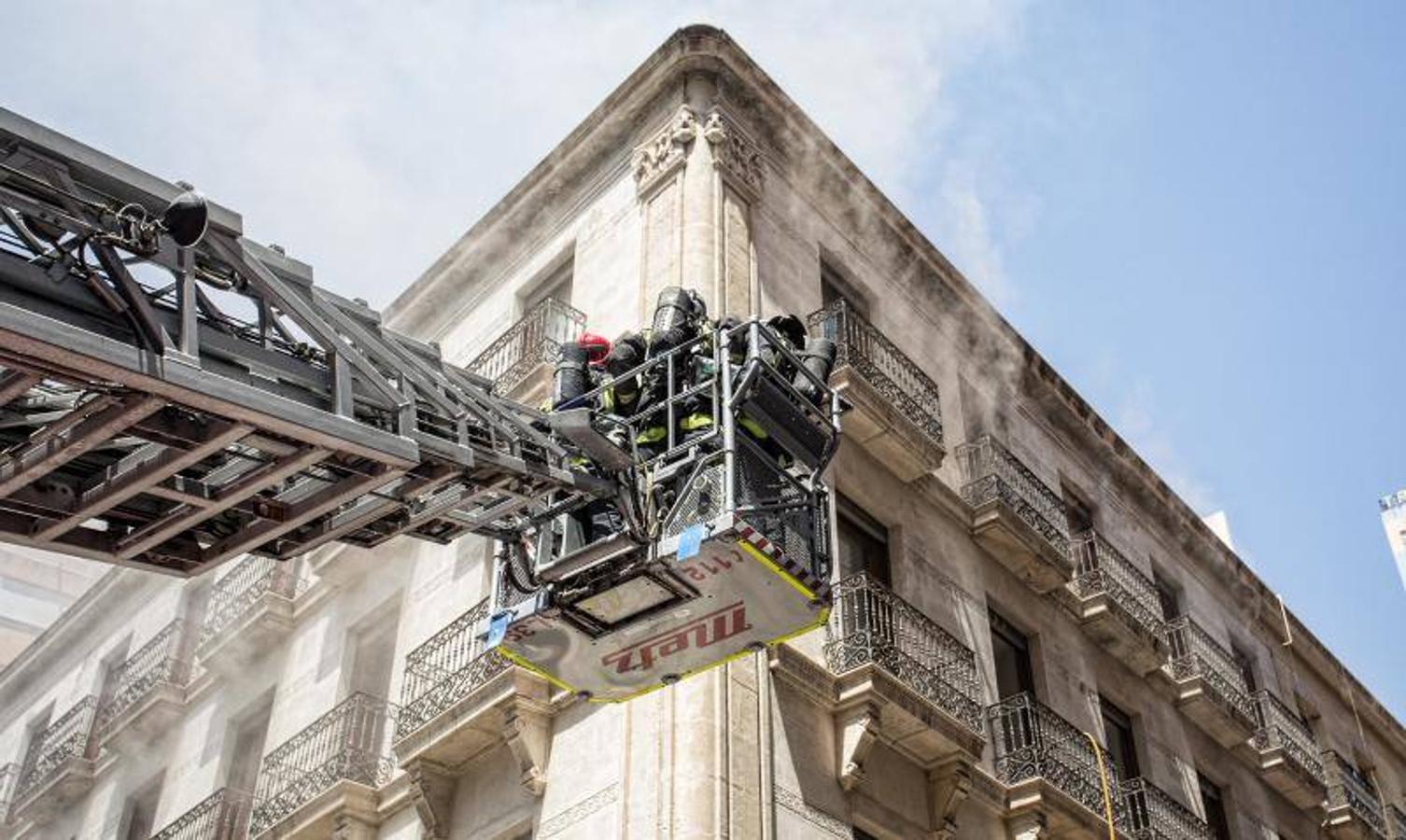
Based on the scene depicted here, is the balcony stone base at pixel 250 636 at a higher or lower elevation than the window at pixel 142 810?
higher

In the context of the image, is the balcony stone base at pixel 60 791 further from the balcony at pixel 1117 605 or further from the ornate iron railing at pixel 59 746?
the balcony at pixel 1117 605

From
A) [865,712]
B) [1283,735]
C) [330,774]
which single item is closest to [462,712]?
[330,774]

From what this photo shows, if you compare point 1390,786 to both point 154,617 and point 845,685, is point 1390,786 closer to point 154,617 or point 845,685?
point 845,685

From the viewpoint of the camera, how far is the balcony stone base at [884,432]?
15273 millimetres

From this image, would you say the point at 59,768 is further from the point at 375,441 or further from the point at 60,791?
the point at 375,441

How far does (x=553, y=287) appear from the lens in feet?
59.8

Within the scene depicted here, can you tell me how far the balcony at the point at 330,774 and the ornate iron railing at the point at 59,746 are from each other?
7.74 metres

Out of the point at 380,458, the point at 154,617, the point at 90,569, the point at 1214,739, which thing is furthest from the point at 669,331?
the point at 90,569

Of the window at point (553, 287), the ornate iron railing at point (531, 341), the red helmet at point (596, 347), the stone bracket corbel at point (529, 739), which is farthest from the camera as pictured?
the window at point (553, 287)

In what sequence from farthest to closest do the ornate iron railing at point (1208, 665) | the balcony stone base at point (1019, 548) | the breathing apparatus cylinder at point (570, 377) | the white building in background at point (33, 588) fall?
the white building in background at point (33, 588), the ornate iron railing at point (1208, 665), the balcony stone base at point (1019, 548), the breathing apparatus cylinder at point (570, 377)

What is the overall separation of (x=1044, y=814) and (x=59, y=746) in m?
17.8

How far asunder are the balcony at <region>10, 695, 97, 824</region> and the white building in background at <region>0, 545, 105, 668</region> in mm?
25982

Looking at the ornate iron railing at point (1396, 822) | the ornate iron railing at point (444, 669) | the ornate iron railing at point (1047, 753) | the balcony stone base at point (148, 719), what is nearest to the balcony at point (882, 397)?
the ornate iron railing at point (1047, 753)

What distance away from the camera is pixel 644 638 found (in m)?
8.59
